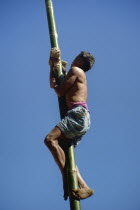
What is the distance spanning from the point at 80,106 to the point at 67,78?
57cm

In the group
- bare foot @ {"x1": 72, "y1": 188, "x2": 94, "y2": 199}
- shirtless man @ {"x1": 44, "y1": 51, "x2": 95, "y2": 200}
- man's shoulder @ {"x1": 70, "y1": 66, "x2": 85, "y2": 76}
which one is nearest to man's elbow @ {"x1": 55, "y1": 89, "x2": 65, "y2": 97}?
shirtless man @ {"x1": 44, "y1": 51, "x2": 95, "y2": 200}

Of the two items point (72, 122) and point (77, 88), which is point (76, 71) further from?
point (72, 122)

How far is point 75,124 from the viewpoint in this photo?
466 centimetres

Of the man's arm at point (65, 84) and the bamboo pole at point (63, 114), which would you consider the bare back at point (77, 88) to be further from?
the bamboo pole at point (63, 114)

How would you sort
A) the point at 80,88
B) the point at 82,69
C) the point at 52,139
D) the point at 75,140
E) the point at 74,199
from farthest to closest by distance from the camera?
the point at 82,69
the point at 80,88
the point at 75,140
the point at 52,139
the point at 74,199

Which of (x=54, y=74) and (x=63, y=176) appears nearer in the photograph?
(x=63, y=176)

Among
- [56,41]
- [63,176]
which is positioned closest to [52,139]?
[63,176]

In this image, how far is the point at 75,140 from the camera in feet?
15.5

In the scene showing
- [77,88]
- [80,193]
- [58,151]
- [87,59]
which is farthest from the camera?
[87,59]

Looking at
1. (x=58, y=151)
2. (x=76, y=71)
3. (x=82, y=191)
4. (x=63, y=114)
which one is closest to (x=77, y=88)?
(x=76, y=71)

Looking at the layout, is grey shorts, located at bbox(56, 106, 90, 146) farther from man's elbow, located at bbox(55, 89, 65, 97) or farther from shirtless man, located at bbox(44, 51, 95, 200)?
man's elbow, located at bbox(55, 89, 65, 97)

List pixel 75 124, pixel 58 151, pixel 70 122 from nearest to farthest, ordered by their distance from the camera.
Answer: pixel 58 151 → pixel 70 122 → pixel 75 124

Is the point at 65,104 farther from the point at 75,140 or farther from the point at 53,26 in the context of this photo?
the point at 53,26

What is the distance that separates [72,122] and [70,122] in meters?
0.04
